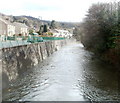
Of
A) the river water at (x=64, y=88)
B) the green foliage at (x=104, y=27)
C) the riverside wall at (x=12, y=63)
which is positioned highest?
the green foliage at (x=104, y=27)

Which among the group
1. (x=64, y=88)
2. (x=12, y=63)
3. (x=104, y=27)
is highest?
(x=104, y=27)

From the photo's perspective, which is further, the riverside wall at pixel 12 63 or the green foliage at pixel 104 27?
the green foliage at pixel 104 27

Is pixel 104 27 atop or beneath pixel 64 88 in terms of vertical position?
atop

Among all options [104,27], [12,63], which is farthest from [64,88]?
[104,27]

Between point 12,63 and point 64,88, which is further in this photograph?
point 12,63

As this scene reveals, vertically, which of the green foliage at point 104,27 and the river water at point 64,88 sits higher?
the green foliage at point 104,27

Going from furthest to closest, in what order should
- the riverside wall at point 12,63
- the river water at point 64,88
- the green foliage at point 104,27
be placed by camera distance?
1. the green foliage at point 104,27
2. the riverside wall at point 12,63
3. the river water at point 64,88

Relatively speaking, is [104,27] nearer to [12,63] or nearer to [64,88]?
[64,88]

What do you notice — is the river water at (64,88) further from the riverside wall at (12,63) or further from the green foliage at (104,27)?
the green foliage at (104,27)

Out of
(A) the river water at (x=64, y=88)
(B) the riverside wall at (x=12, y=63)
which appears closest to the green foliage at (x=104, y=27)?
(A) the river water at (x=64, y=88)

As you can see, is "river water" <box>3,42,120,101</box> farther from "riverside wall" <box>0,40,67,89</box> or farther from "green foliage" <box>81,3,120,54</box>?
"green foliage" <box>81,3,120,54</box>

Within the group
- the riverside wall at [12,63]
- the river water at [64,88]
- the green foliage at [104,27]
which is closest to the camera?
the river water at [64,88]

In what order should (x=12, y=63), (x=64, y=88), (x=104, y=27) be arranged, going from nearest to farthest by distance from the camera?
(x=64, y=88)
(x=12, y=63)
(x=104, y=27)

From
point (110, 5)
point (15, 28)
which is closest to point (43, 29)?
point (15, 28)
